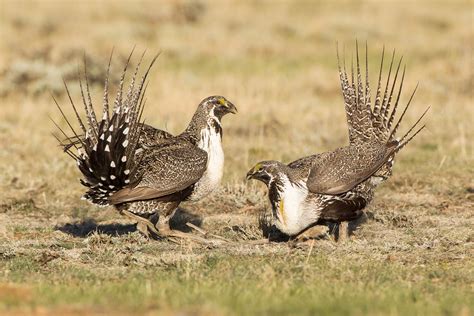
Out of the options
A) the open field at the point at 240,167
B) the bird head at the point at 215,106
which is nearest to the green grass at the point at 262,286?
the open field at the point at 240,167

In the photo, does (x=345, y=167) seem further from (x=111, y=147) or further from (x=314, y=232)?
(x=111, y=147)

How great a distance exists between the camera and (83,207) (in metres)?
10.1

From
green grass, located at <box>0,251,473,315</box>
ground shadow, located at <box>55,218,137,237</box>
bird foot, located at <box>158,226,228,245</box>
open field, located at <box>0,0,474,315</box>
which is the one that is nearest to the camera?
green grass, located at <box>0,251,473,315</box>

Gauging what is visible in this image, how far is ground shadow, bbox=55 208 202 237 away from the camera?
8.85 meters

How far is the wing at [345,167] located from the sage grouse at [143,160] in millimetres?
868

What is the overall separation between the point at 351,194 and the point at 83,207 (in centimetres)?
326

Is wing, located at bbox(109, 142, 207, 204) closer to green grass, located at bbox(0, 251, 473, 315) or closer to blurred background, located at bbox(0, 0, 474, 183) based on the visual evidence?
green grass, located at bbox(0, 251, 473, 315)

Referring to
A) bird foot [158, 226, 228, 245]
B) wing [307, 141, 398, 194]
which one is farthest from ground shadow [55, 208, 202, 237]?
wing [307, 141, 398, 194]

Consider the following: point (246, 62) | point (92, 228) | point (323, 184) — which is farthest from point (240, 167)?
point (246, 62)

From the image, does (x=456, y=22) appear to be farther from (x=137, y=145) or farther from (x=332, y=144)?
(x=137, y=145)

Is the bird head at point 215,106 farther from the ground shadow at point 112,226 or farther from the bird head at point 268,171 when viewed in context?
the ground shadow at point 112,226

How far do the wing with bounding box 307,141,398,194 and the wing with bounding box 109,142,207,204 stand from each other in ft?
3.24

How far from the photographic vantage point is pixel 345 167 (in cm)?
809

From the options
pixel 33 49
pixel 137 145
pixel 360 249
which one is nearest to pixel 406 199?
pixel 360 249
